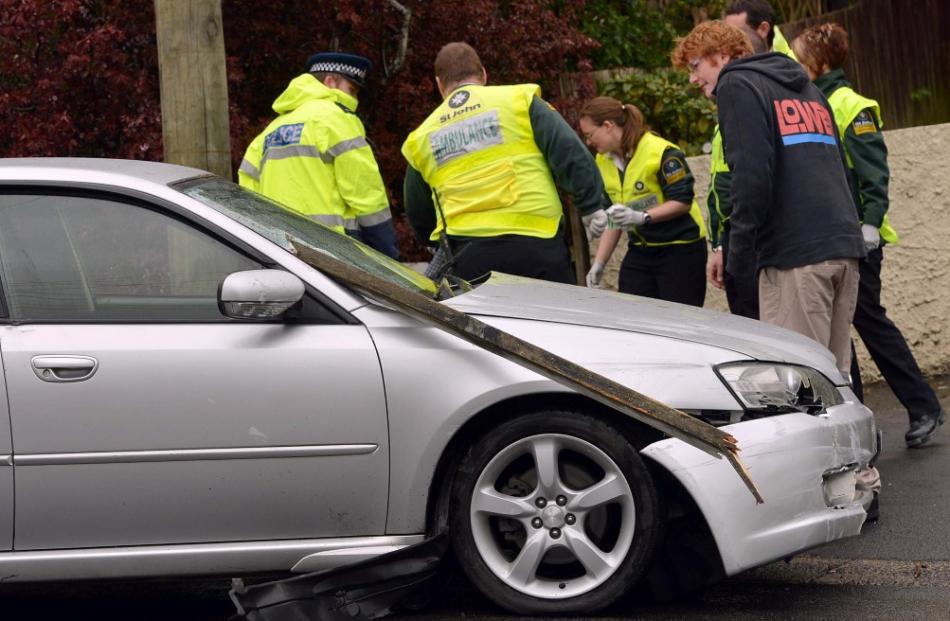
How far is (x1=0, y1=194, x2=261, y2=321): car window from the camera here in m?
4.45

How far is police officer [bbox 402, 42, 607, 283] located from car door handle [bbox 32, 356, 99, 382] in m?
2.37

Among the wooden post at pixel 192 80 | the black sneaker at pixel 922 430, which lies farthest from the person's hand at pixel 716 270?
the wooden post at pixel 192 80

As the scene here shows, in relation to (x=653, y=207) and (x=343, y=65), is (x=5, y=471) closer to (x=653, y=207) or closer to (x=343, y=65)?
(x=343, y=65)

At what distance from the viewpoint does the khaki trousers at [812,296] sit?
223 inches

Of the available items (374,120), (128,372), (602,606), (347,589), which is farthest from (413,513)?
(374,120)

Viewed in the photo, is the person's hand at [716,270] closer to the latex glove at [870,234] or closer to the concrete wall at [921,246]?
the latex glove at [870,234]

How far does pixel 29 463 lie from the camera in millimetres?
4285

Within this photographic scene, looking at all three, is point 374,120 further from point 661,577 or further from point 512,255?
point 661,577

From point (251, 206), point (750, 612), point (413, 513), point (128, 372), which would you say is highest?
point (251, 206)

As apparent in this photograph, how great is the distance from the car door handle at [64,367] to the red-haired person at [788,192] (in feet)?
8.22

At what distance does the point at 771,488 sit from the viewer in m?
4.26

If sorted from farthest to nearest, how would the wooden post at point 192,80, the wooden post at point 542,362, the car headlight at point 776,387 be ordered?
the wooden post at point 192,80 → the car headlight at point 776,387 → the wooden post at point 542,362

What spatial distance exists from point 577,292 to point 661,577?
1.14m

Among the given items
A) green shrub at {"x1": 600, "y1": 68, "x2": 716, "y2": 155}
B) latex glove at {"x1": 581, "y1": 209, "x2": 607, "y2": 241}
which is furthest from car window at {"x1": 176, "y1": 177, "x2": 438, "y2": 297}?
green shrub at {"x1": 600, "y1": 68, "x2": 716, "y2": 155}
